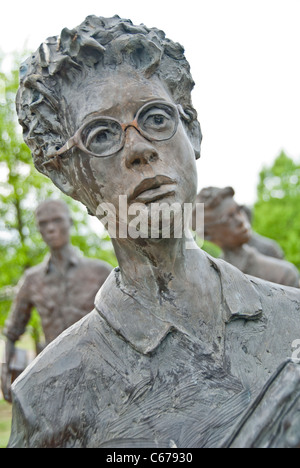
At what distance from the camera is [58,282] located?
703cm

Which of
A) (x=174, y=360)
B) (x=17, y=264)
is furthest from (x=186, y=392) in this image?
(x=17, y=264)

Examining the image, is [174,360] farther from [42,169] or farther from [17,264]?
[17,264]

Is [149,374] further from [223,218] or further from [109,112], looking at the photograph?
[223,218]

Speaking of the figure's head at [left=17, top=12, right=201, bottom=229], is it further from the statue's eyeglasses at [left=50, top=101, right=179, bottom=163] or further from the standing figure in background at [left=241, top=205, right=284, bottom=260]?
the standing figure in background at [left=241, top=205, right=284, bottom=260]

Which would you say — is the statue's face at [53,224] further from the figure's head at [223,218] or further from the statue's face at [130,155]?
the statue's face at [130,155]

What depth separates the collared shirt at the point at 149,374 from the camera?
1.76m

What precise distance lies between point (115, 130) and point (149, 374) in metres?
0.77

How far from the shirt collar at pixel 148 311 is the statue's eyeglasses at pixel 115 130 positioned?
19.1 inches

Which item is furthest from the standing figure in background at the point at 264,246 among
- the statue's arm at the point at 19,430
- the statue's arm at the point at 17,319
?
the statue's arm at the point at 19,430

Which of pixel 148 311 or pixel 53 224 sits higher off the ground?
pixel 53 224

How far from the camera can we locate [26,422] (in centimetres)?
179

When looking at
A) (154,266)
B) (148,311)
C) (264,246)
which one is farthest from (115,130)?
(264,246)
